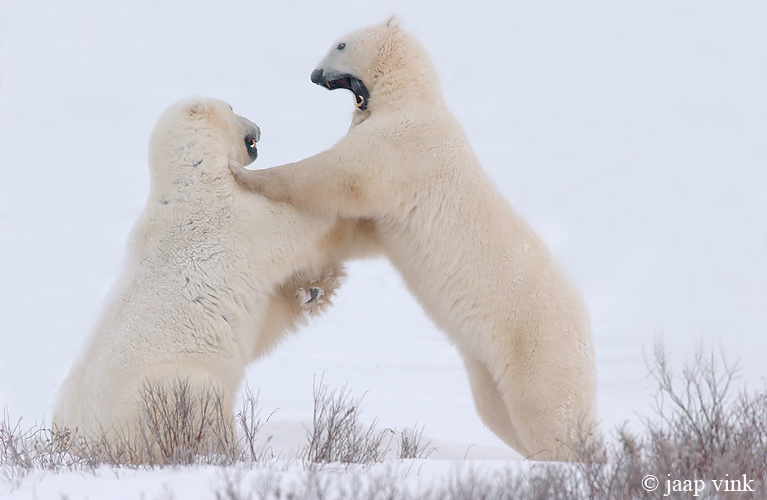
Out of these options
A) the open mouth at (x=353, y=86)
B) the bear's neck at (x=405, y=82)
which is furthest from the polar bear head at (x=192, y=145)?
the bear's neck at (x=405, y=82)

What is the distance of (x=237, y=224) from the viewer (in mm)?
4051

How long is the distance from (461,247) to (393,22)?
1592mm

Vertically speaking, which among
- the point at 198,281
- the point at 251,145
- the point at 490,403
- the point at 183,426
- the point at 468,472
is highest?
the point at 251,145

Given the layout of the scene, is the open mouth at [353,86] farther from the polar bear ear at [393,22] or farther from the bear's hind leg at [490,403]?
the bear's hind leg at [490,403]

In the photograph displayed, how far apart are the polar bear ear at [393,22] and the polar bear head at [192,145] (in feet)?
3.89

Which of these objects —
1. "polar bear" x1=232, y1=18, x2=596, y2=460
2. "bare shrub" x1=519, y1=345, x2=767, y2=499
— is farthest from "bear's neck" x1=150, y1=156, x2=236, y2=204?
"bare shrub" x1=519, y1=345, x2=767, y2=499

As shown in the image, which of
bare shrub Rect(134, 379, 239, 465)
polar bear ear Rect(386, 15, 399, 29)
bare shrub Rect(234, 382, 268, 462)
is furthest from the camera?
polar bear ear Rect(386, 15, 399, 29)

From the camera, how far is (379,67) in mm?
4559

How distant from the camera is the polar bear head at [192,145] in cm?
417

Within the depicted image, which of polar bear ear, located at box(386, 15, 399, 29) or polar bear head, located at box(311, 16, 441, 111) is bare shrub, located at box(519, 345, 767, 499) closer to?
polar bear head, located at box(311, 16, 441, 111)

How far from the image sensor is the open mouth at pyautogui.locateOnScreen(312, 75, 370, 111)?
465 centimetres

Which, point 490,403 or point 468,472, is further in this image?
point 490,403

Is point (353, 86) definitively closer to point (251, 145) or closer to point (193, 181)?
point (251, 145)

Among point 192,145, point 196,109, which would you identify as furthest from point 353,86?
point 192,145
